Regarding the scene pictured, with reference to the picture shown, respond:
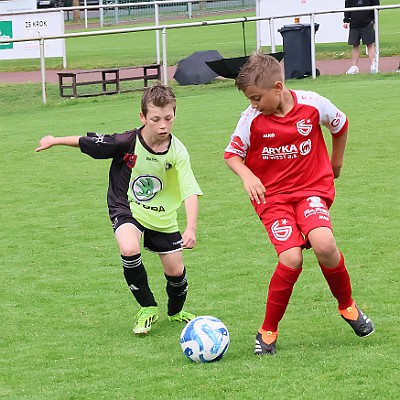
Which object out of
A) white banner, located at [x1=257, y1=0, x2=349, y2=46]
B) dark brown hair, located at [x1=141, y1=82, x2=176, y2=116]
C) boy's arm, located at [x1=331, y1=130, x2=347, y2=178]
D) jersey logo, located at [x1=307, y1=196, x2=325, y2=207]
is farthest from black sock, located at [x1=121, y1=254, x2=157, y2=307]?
white banner, located at [x1=257, y1=0, x2=349, y2=46]

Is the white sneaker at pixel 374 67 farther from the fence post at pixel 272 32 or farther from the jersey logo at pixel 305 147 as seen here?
the jersey logo at pixel 305 147

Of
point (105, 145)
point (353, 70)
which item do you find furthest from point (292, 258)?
point (353, 70)

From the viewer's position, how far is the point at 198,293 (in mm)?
6562

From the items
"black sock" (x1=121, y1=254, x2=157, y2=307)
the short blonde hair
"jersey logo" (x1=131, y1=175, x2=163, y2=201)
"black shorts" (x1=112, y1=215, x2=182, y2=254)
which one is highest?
the short blonde hair

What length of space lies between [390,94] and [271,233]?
10299 millimetres

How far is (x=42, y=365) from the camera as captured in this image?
17.3 ft

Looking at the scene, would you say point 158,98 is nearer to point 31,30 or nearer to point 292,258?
point 292,258

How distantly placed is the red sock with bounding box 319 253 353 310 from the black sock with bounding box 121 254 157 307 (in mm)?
1138

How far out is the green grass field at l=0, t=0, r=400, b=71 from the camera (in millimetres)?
24522

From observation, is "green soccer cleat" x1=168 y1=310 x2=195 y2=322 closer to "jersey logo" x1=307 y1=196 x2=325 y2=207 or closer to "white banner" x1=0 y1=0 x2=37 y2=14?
"jersey logo" x1=307 y1=196 x2=325 y2=207

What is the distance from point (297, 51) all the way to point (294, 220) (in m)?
13.7

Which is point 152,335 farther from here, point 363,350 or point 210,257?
point 210,257

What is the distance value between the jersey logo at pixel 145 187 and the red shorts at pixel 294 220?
0.85 m

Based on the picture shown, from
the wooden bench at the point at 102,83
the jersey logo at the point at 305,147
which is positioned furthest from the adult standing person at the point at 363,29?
the jersey logo at the point at 305,147
